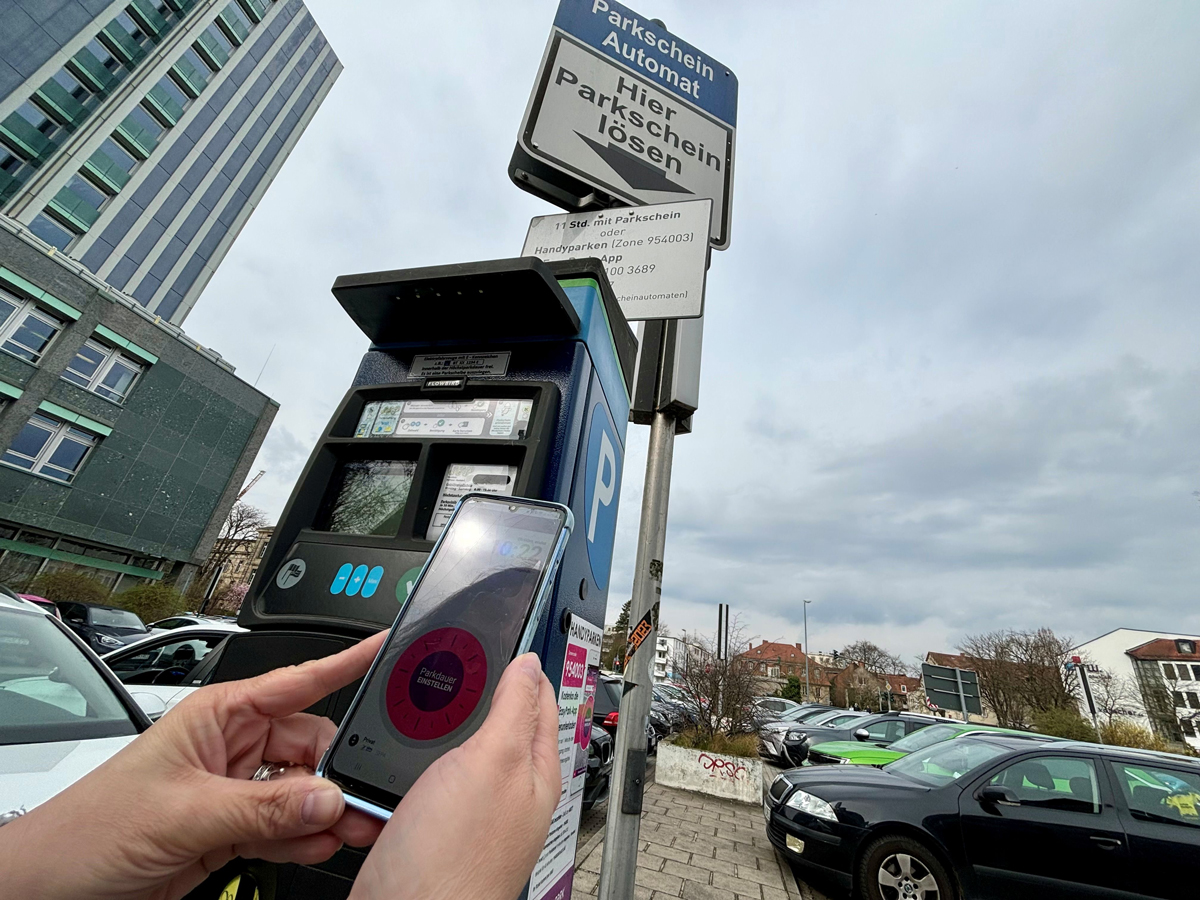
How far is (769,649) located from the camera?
58.1 metres

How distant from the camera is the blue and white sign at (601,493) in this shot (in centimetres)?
135

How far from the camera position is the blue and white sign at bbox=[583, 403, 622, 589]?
53.3 inches

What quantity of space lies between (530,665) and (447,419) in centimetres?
89

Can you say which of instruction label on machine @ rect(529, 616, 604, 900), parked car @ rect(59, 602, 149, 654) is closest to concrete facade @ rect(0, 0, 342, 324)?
parked car @ rect(59, 602, 149, 654)

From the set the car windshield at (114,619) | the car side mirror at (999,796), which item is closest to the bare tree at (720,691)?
the car side mirror at (999,796)

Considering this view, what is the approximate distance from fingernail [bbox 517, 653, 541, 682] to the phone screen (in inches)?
4.2

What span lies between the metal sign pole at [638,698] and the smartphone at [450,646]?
1.26 metres

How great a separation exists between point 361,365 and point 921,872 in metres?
4.87

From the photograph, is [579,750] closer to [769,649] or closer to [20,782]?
[20,782]

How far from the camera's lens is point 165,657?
5.86 m

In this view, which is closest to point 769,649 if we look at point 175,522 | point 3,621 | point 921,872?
point 175,522

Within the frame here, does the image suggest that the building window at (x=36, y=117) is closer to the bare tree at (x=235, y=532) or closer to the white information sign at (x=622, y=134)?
the bare tree at (x=235, y=532)

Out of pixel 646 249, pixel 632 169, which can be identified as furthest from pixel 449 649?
pixel 632 169

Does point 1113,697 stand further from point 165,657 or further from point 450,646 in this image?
point 450,646
